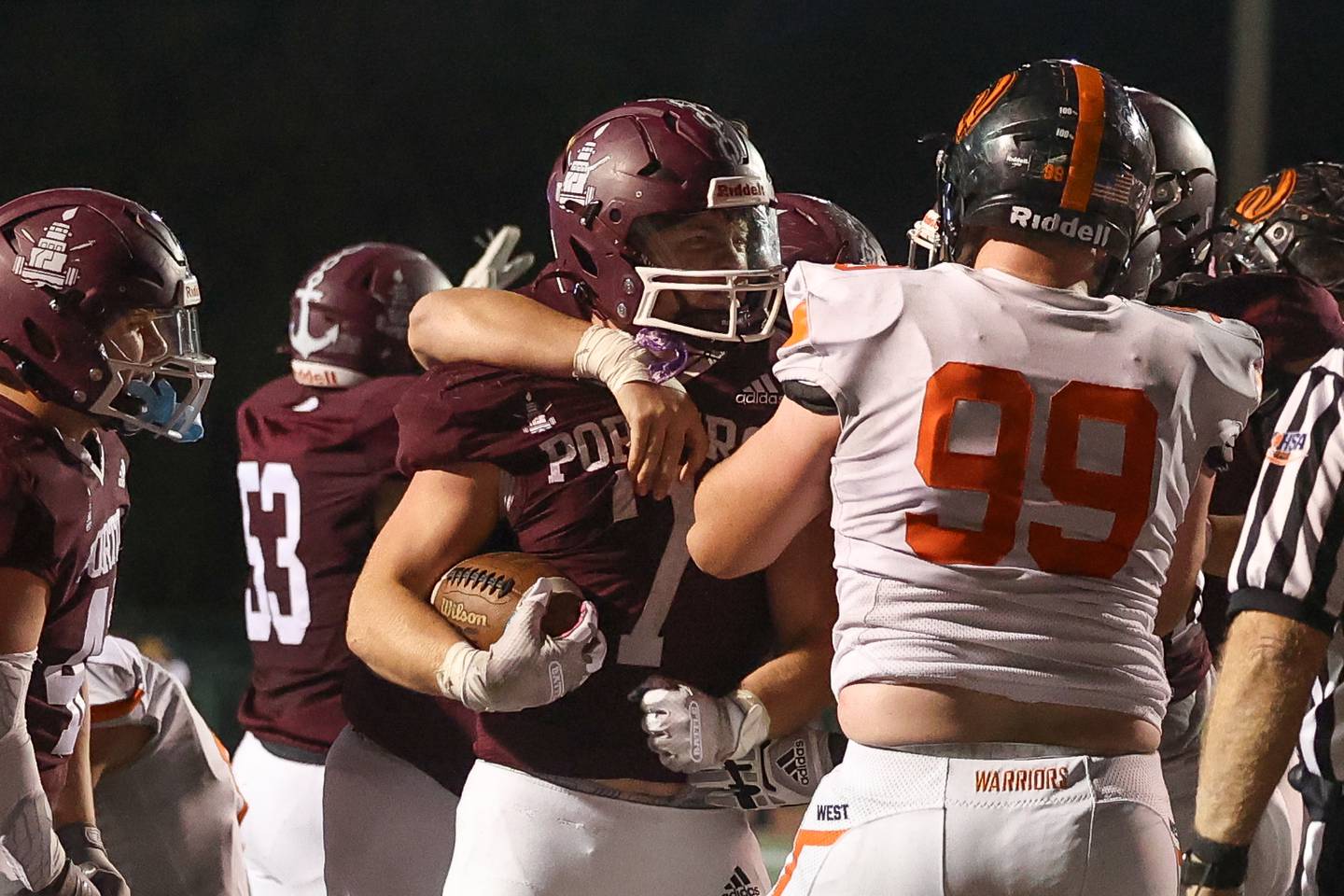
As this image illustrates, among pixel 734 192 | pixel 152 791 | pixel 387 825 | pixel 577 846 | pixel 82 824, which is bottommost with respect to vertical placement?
pixel 387 825

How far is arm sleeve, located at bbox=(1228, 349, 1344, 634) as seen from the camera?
2273mm

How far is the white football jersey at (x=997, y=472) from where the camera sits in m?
2.07

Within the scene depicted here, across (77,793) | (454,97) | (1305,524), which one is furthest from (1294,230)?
(454,97)

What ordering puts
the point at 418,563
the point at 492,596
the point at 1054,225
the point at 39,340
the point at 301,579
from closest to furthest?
the point at 1054,225 < the point at 492,596 < the point at 418,563 < the point at 39,340 < the point at 301,579

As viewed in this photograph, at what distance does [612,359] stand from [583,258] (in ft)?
1.23

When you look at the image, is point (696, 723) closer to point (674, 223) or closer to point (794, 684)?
point (794, 684)

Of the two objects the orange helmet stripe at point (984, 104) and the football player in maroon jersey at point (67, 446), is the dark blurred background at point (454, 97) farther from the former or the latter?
the orange helmet stripe at point (984, 104)

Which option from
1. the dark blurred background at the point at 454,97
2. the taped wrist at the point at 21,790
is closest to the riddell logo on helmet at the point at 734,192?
the taped wrist at the point at 21,790

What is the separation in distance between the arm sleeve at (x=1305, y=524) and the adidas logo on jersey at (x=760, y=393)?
2.48 ft

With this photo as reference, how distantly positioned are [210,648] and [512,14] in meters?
4.76

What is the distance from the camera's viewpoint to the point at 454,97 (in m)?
10.7

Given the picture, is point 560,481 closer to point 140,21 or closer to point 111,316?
point 111,316

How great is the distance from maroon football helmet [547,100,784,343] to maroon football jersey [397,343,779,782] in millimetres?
143

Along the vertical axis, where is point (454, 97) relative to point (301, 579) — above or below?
below
